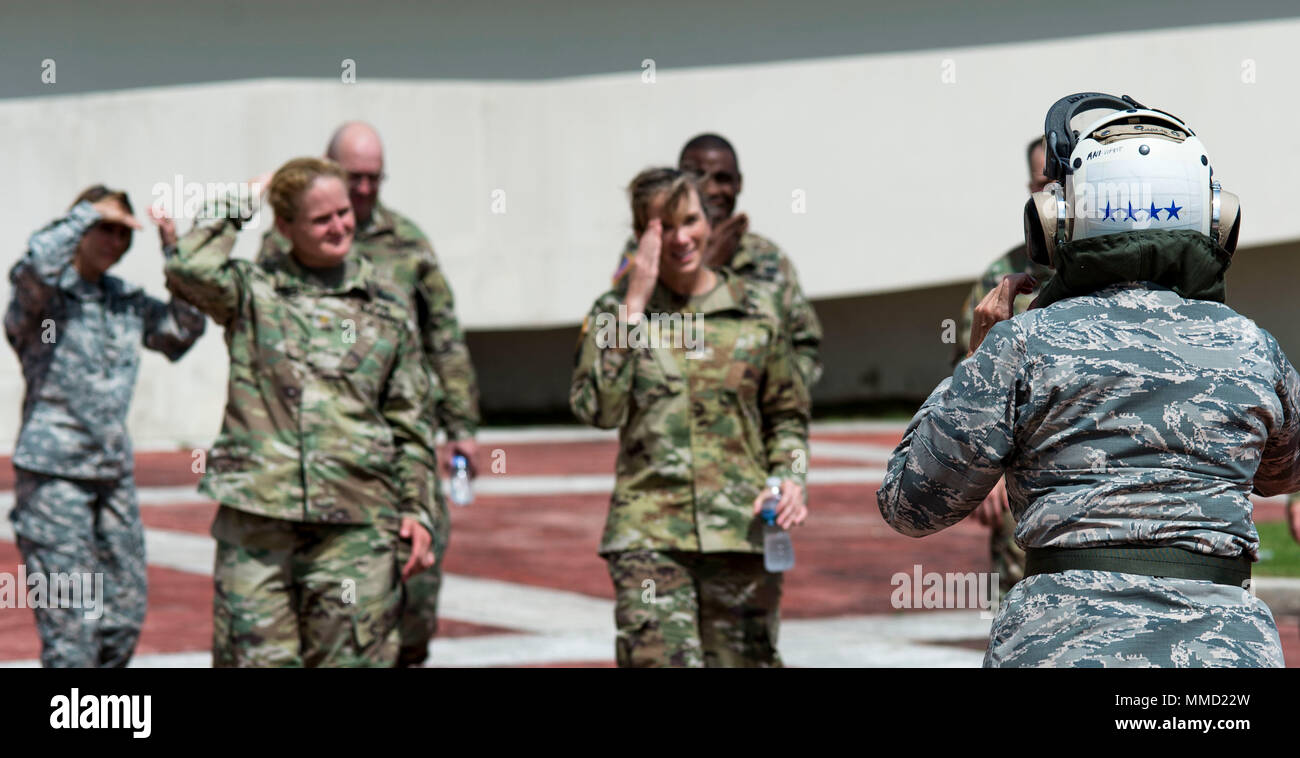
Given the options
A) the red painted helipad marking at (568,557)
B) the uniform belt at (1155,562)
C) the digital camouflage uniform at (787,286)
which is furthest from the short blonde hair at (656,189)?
the uniform belt at (1155,562)

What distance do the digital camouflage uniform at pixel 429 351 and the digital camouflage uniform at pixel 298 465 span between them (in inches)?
48.2

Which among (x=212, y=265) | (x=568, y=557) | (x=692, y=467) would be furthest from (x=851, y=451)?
(x=212, y=265)

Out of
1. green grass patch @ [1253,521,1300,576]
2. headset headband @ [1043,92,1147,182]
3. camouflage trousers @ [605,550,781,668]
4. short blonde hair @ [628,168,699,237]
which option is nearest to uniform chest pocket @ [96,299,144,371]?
short blonde hair @ [628,168,699,237]

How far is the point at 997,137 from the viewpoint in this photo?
23.6 meters

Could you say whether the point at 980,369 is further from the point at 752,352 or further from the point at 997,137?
the point at 997,137

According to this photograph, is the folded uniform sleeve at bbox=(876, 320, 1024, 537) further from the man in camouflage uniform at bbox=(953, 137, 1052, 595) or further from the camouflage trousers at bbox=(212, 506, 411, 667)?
the man in camouflage uniform at bbox=(953, 137, 1052, 595)

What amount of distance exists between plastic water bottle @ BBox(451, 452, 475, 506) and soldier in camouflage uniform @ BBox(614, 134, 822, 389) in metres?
1.15

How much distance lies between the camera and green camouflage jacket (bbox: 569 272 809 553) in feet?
18.9

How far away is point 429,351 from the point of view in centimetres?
728

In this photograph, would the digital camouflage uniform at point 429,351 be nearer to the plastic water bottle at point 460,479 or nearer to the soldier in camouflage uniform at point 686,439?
the plastic water bottle at point 460,479

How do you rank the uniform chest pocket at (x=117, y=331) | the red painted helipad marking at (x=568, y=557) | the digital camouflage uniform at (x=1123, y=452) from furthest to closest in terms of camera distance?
the red painted helipad marking at (x=568, y=557) → the uniform chest pocket at (x=117, y=331) → the digital camouflage uniform at (x=1123, y=452)

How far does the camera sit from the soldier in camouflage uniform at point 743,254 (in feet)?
21.7
